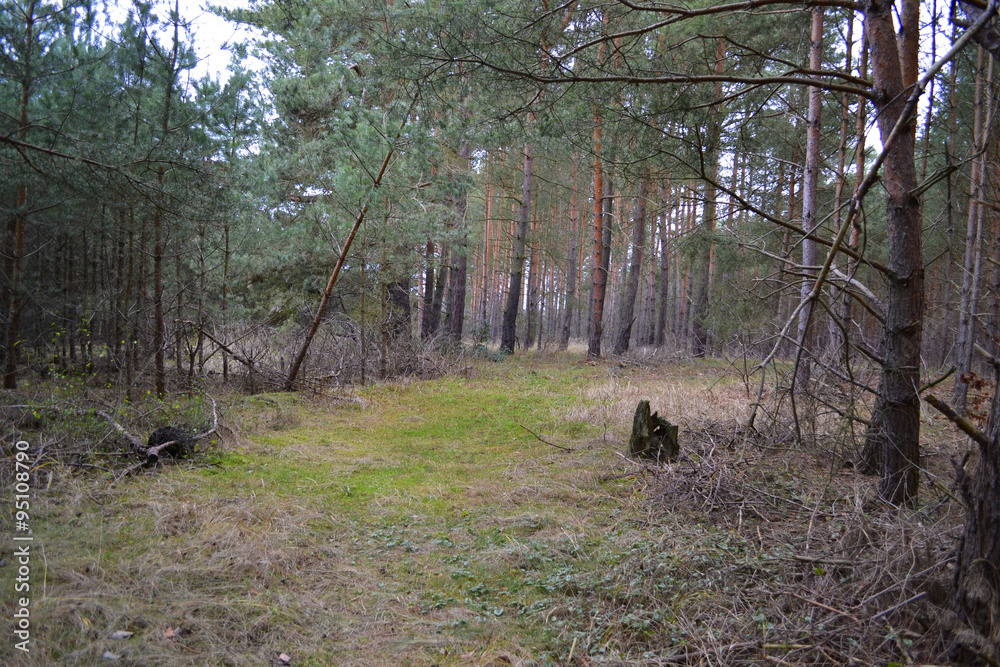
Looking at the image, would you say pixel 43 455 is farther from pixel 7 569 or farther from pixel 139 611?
pixel 139 611

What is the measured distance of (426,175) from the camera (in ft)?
37.2

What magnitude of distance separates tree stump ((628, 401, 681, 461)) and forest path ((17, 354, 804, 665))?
0.26 m

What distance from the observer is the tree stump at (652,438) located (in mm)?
5484

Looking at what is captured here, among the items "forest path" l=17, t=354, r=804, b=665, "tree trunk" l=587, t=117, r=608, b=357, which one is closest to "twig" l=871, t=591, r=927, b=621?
"forest path" l=17, t=354, r=804, b=665

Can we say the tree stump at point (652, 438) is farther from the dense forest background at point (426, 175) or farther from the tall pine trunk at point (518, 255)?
the tall pine trunk at point (518, 255)

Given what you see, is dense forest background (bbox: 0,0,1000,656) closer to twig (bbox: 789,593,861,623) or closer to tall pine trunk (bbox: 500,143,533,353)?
twig (bbox: 789,593,861,623)

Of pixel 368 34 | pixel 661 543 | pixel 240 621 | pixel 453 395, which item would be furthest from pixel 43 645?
pixel 453 395

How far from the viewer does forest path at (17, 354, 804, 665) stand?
2.66 metres

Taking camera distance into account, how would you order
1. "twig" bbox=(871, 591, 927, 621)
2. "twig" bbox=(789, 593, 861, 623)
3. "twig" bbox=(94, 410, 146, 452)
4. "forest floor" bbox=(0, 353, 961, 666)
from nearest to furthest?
"twig" bbox=(871, 591, 927, 621) < "twig" bbox=(789, 593, 861, 623) < "forest floor" bbox=(0, 353, 961, 666) < "twig" bbox=(94, 410, 146, 452)

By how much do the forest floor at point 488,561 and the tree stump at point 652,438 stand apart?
0.75 ft

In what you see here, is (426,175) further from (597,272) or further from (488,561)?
(488,561)

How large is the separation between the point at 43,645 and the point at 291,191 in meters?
10.5

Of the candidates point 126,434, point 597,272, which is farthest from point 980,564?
point 597,272

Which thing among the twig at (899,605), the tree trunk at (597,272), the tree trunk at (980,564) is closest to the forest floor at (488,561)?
the twig at (899,605)
